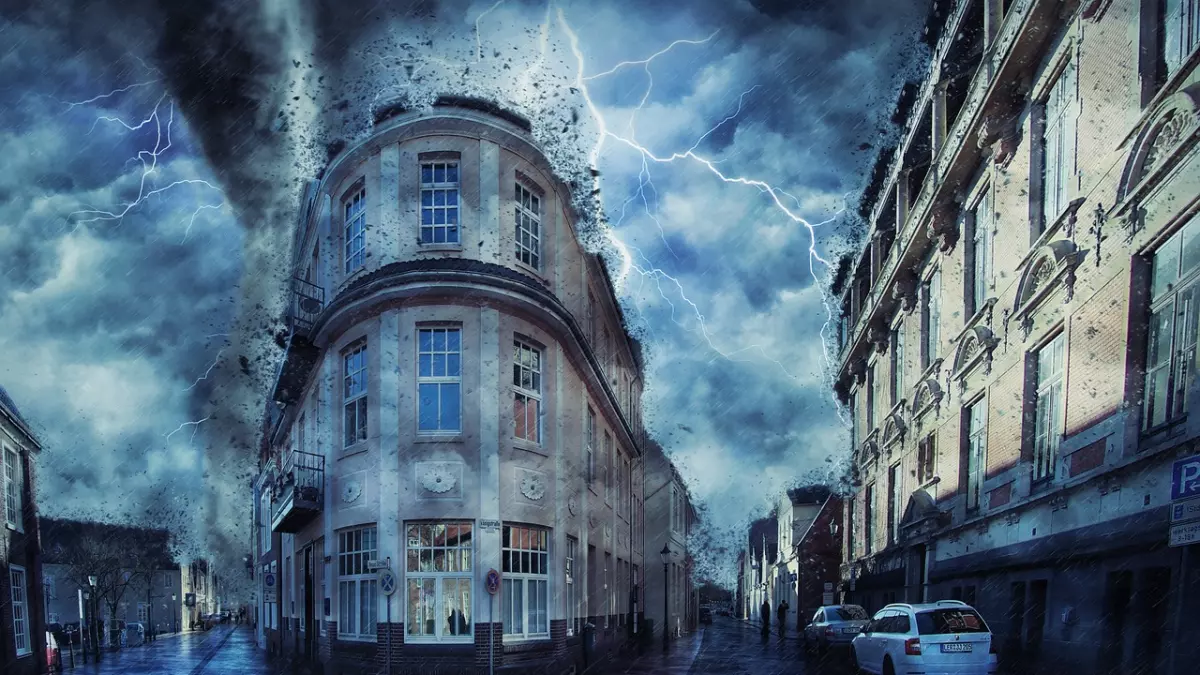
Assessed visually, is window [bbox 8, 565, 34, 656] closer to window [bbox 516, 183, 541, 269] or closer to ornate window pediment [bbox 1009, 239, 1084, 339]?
window [bbox 516, 183, 541, 269]

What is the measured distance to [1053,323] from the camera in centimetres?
1526

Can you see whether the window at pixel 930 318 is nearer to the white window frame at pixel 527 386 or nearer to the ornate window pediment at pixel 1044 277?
the ornate window pediment at pixel 1044 277

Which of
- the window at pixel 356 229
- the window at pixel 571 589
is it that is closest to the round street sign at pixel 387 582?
the window at pixel 571 589

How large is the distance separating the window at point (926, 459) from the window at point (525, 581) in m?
12.4

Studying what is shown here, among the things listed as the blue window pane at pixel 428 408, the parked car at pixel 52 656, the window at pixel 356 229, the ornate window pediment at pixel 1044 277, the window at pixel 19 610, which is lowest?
the parked car at pixel 52 656

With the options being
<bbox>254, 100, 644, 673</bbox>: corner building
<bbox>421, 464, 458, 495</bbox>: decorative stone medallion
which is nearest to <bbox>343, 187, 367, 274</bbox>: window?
<bbox>254, 100, 644, 673</bbox>: corner building

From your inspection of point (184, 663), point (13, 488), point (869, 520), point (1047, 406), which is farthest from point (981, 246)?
point (184, 663)

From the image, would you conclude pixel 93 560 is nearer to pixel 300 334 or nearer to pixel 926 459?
pixel 300 334

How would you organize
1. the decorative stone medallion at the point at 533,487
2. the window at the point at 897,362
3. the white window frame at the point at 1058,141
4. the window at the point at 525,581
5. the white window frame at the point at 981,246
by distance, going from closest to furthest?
the white window frame at the point at 1058,141 < the window at the point at 525,581 < the decorative stone medallion at the point at 533,487 < the white window frame at the point at 981,246 < the window at the point at 897,362

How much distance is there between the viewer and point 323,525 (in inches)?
745

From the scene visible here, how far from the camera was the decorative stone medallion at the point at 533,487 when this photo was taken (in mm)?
17328

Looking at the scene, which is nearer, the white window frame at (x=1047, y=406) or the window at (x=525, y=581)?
the white window frame at (x=1047, y=406)

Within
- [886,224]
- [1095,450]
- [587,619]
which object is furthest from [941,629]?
[886,224]

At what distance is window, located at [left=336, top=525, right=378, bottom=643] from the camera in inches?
665
